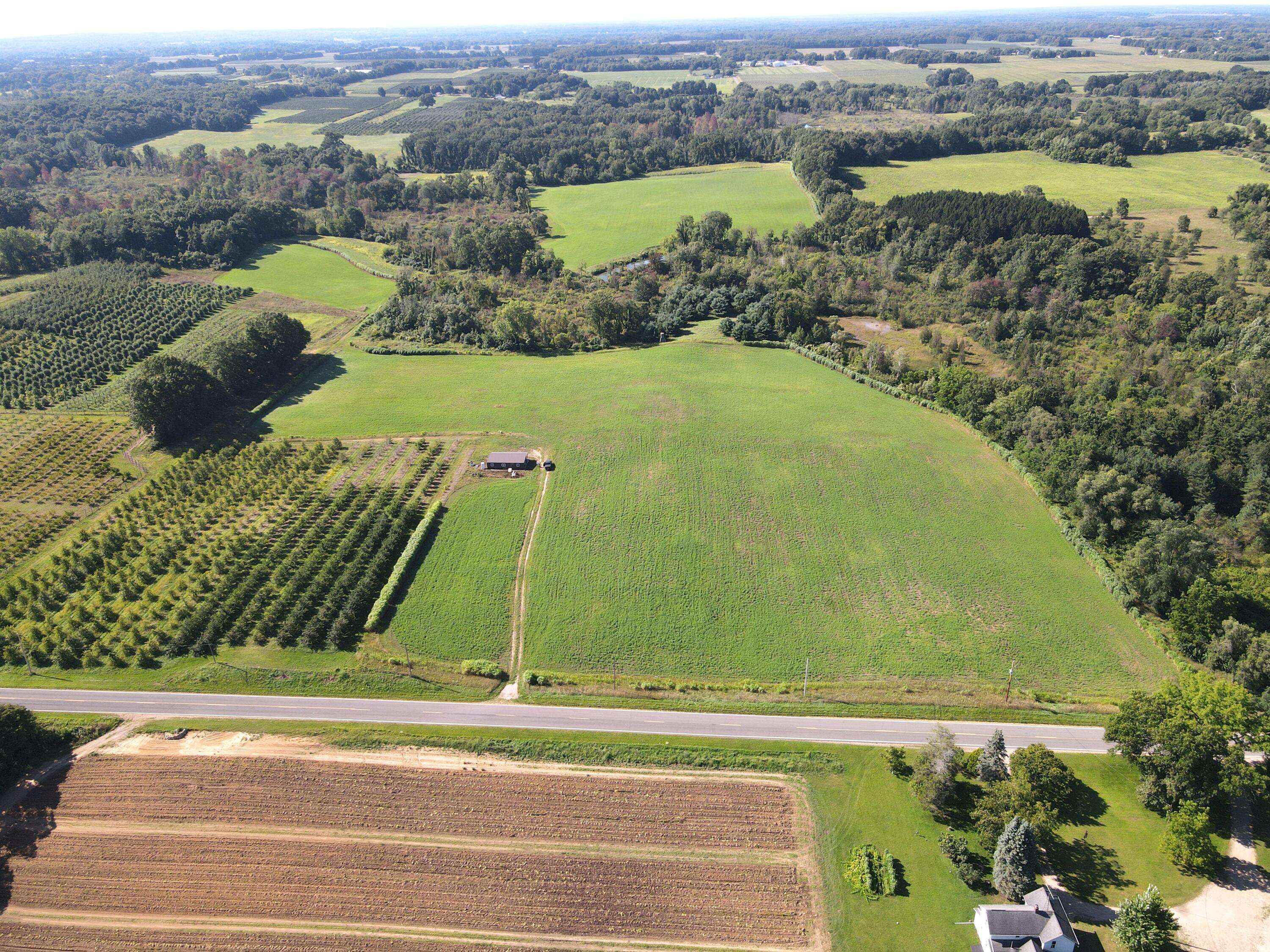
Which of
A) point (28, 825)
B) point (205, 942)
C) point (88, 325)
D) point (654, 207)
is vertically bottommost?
point (205, 942)

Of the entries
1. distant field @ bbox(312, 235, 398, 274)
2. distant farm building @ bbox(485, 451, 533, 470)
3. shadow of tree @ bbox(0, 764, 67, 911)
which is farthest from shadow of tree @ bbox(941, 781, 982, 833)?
distant field @ bbox(312, 235, 398, 274)

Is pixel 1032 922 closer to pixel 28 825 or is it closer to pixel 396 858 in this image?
pixel 396 858

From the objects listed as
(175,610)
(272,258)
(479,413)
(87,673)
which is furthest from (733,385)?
(272,258)

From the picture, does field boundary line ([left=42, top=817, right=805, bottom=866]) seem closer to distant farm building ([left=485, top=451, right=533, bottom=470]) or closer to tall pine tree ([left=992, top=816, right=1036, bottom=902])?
tall pine tree ([left=992, top=816, right=1036, bottom=902])

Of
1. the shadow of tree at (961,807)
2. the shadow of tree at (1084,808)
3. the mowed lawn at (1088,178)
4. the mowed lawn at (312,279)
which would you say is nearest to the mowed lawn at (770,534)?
the shadow of tree at (1084,808)

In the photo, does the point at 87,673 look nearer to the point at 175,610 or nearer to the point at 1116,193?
the point at 175,610

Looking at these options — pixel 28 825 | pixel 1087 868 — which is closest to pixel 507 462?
pixel 28 825
